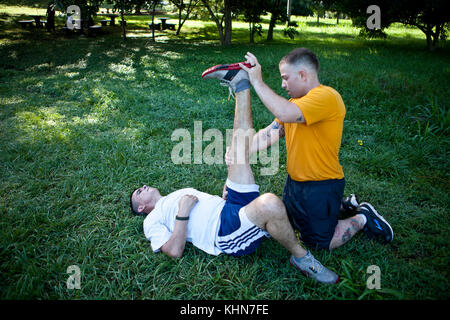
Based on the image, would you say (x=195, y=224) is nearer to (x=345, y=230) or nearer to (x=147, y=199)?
(x=147, y=199)

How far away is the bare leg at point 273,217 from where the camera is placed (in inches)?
77.8

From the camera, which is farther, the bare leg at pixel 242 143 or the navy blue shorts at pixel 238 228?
the bare leg at pixel 242 143

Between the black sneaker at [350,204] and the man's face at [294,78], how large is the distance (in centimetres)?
131

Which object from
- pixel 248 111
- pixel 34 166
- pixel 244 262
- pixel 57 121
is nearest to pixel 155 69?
pixel 57 121

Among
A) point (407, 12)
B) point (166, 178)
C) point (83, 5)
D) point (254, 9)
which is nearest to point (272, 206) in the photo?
point (166, 178)

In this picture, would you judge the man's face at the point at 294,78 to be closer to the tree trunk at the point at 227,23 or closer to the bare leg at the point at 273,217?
the bare leg at the point at 273,217

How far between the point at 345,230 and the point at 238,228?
1028mm

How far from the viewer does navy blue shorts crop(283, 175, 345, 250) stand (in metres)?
2.28

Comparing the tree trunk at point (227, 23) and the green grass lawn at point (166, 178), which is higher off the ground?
the tree trunk at point (227, 23)

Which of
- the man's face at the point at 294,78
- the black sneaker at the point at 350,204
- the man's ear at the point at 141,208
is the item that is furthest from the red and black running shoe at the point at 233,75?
the black sneaker at the point at 350,204

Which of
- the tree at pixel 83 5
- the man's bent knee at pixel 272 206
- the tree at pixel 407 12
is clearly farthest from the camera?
the tree at pixel 83 5

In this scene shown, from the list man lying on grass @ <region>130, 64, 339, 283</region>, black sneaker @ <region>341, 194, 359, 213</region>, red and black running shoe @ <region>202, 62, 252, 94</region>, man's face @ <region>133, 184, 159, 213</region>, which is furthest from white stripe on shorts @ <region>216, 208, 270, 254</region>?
black sneaker @ <region>341, 194, 359, 213</region>

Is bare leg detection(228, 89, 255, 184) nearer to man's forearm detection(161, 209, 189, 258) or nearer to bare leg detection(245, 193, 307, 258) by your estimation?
bare leg detection(245, 193, 307, 258)
